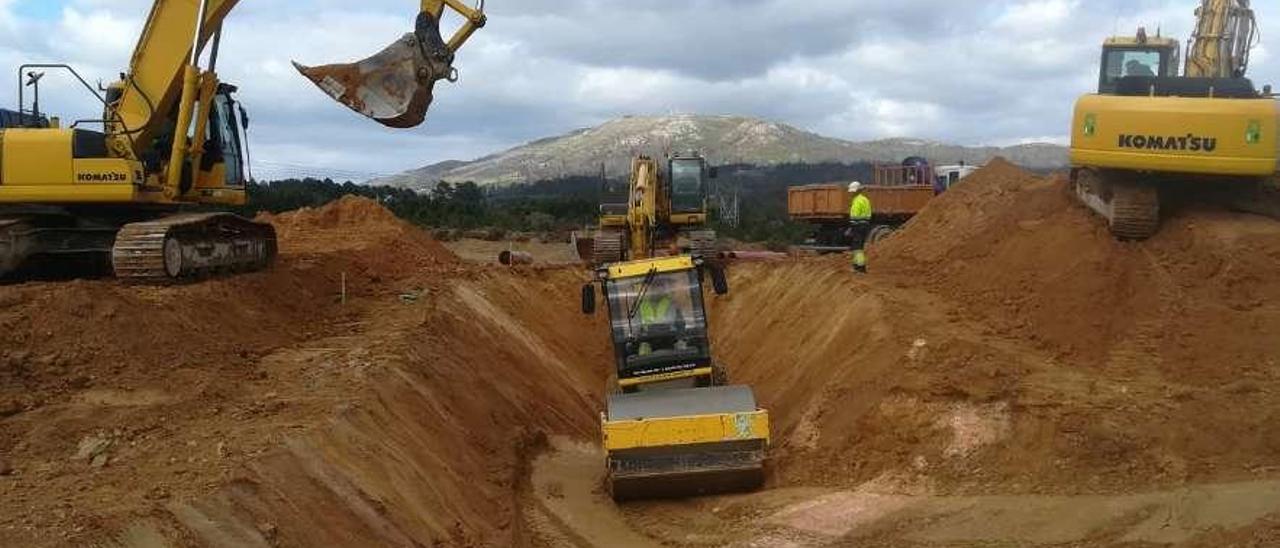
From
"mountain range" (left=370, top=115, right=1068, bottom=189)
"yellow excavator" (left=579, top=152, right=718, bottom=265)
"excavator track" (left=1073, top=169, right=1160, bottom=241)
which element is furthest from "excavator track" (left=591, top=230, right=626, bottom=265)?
"mountain range" (left=370, top=115, right=1068, bottom=189)

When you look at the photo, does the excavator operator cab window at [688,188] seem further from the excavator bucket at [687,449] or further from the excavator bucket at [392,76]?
the excavator bucket at [687,449]

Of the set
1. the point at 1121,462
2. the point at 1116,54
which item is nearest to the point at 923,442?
the point at 1121,462

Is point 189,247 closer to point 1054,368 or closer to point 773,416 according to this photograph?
point 773,416

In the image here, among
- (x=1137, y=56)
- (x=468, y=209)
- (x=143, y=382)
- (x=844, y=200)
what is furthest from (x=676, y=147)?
(x=143, y=382)

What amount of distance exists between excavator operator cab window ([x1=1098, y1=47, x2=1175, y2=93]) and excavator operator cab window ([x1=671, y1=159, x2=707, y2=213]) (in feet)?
39.0

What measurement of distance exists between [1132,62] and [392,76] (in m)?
14.2

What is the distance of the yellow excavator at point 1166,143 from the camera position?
14242 mm

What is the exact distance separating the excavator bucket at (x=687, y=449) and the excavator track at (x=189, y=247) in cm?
627

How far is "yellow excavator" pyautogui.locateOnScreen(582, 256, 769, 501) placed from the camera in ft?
42.9

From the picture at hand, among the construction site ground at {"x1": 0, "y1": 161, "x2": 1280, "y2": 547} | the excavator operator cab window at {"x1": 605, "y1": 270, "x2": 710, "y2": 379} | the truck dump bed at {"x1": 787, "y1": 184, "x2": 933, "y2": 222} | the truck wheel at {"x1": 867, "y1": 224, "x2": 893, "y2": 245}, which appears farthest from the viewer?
the truck dump bed at {"x1": 787, "y1": 184, "x2": 933, "y2": 222}

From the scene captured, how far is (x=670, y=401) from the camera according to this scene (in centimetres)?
1372

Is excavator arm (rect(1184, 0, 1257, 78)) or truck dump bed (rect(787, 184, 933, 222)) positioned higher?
excavator arm (rect(1184, 0, 1257, 78))

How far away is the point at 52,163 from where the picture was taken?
15.4 metres

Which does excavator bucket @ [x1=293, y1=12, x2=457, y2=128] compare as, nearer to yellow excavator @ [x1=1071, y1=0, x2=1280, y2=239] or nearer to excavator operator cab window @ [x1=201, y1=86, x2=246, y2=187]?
excavator operator cab window @ [x1=201, y1=86, x2=246, y2=187]
